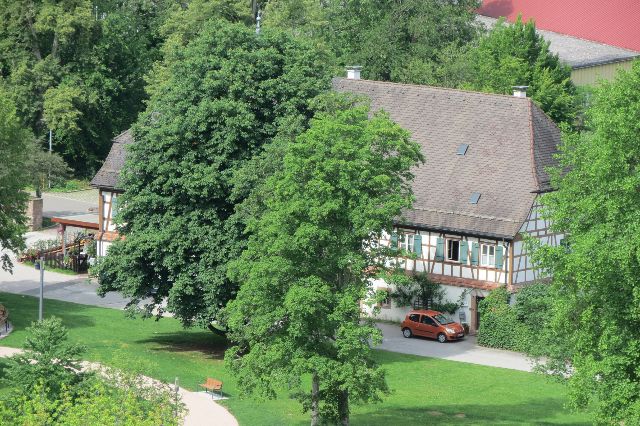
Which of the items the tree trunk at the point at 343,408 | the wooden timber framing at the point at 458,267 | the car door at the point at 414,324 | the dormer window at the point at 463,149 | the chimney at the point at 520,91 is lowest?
the tree trunk at the point at 343,408

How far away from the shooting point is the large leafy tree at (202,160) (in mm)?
55438

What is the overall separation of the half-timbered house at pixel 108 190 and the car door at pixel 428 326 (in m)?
16.6

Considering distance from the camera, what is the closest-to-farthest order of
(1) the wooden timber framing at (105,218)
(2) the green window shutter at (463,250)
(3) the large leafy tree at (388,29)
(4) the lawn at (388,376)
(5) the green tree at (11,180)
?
(4) the lawn at (388,376) < (5) the green tree at (11,180) < (2) the green window shutter at (463,250) < (1) the wooden timber framing at (105,218) < (3) the large leafy tree at (388,29)

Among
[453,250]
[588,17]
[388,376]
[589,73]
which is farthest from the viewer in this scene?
[588,17]

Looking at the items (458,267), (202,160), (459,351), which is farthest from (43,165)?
(459,351)

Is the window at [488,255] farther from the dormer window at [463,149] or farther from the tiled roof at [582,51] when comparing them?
the tiled roof at [582,51]

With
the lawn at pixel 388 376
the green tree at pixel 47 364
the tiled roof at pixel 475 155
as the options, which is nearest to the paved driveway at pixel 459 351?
the lawn at pixel 388 376

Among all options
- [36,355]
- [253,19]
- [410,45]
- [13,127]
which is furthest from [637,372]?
[253,19]

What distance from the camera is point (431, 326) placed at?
62719 mm

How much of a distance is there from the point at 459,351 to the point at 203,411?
587 inches

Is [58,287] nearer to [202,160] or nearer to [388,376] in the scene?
[202,160]

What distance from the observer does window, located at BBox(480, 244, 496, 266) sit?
64.0 m

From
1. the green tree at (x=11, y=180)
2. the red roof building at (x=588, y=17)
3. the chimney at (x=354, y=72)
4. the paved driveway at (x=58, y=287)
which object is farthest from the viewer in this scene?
the red roof building at (x=588, y=17)

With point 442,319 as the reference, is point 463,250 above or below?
above
